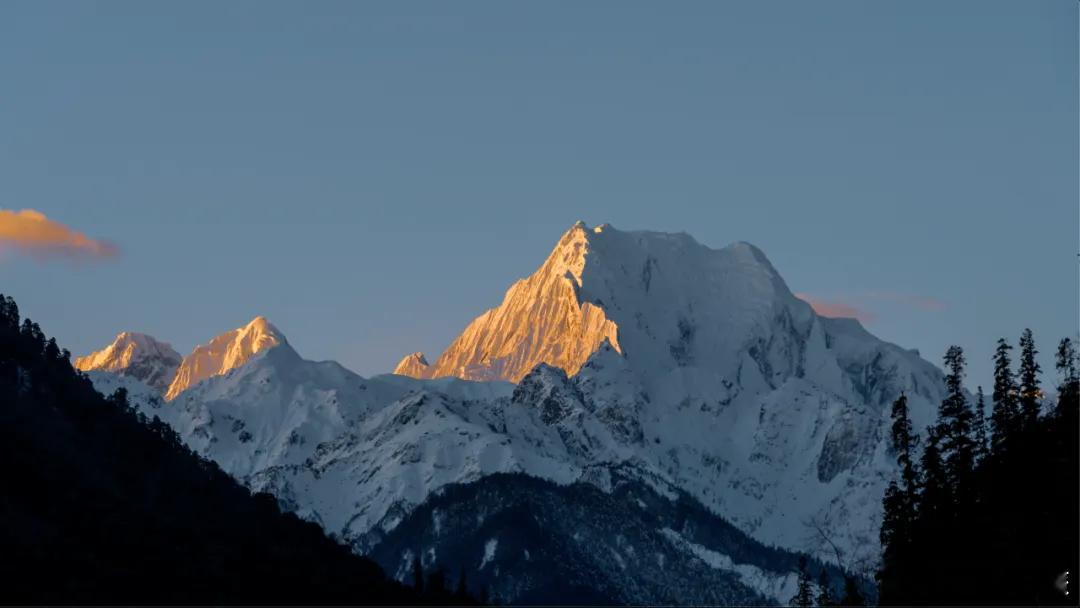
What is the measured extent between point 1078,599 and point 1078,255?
140 feet

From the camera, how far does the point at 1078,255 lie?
536 ft

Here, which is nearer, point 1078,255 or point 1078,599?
point 1078,255

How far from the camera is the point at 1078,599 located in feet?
645
